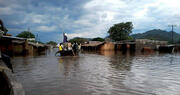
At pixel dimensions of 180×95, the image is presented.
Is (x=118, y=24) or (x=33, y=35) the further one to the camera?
(x=33, y=35)

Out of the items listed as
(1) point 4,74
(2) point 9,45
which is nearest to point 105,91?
(1) point 4,74

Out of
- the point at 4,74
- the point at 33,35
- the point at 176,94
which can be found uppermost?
the point at 33,35

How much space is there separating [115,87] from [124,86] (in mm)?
334

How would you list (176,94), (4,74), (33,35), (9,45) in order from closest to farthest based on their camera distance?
(4,74), (176,94), (9,45), (33,35)

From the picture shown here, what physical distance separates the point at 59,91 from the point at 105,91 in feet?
4.49

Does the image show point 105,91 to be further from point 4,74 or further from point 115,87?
point 4,74

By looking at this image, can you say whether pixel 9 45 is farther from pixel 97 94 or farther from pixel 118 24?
pixel 118 24

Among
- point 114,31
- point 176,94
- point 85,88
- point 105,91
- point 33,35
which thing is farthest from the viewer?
point 33,35

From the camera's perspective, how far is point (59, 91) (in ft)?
13.5

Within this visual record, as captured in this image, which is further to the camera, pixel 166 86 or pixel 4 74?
pixel 166 86

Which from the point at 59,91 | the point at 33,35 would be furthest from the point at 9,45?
the point at 33,35

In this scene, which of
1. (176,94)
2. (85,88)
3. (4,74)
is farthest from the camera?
(85,88)

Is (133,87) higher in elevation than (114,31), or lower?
lower

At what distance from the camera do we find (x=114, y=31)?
221 ft
